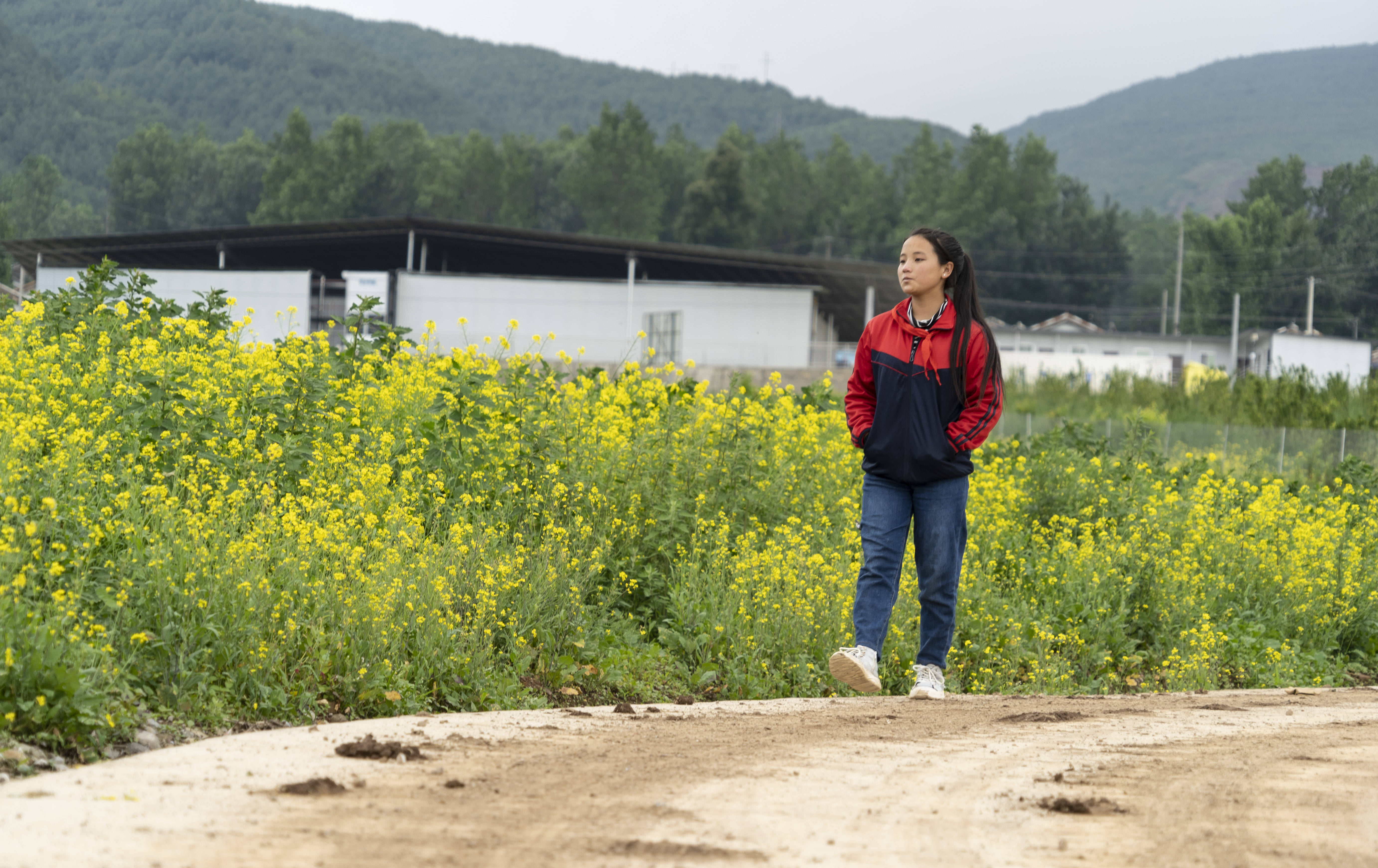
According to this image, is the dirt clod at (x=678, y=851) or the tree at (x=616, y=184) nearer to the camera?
the dirt clod at (x=678, y=851)

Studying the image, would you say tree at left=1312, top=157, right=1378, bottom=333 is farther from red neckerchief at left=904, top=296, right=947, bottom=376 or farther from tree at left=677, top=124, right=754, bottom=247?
red neckerchief at left=904, top=296, right=947, bottom=376

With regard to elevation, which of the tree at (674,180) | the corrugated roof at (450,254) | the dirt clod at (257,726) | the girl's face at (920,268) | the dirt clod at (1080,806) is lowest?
the dirt clod at (257,726)

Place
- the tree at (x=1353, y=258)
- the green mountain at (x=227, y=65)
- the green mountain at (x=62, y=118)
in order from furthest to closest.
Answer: the green mountain at (x=227, y=65) < the green mountain at (x=62, y=118) < the tree at (x=1353, y=258)

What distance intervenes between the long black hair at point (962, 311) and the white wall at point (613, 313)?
1357 inches

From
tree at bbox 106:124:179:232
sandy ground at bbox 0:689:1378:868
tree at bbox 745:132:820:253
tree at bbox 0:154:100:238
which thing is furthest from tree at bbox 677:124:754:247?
sandy ground at bbox 0:689:1378:868

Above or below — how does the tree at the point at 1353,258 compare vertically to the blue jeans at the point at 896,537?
above

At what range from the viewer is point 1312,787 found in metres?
3.90

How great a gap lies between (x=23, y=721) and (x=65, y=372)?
13.0ft

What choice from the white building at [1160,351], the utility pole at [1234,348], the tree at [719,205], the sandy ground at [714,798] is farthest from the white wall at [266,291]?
the tree at [719,205]

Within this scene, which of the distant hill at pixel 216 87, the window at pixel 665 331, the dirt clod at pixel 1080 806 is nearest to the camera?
the dirt clod at pixel 1080 806

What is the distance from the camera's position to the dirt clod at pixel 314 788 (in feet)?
11.1

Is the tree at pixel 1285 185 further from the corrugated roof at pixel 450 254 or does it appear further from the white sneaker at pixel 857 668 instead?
the white sneaker at pixel 857 668

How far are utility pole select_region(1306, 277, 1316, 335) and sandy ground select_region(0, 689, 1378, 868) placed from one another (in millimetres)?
80029

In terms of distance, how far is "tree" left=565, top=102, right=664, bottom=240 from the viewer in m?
101
